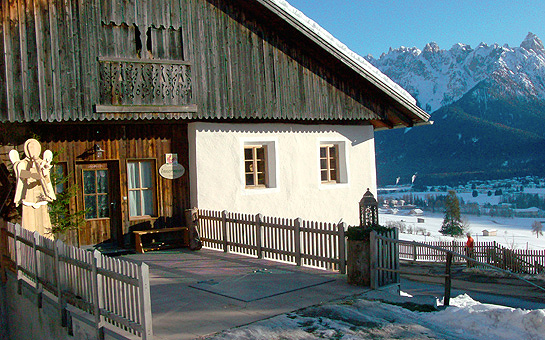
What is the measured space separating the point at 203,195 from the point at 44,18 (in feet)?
18.8

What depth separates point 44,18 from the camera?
12.1m

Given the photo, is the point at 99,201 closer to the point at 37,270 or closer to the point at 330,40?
the point at 37,270

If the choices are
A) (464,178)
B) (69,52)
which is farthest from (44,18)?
(464,178)

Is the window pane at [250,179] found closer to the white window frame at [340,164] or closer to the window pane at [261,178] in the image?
the window pane at [261,178]

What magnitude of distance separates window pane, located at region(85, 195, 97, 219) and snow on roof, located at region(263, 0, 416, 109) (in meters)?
6.85

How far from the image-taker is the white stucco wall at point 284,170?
A: 14430mm

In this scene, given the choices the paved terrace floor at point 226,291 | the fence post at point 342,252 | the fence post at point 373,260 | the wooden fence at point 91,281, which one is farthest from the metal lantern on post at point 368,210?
the wooden fence at point 91,281

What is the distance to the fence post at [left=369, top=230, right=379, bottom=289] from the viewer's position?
9141mm

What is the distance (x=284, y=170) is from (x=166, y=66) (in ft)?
15.0

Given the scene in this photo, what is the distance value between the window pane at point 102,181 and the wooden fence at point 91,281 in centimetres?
344

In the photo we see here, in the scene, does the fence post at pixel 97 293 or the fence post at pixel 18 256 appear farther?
the fence post at pixel 18 256

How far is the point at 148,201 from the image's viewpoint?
1427cm

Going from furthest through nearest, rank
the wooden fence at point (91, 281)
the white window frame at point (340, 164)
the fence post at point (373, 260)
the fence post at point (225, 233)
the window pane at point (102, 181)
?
the white window frame at point (340, 164) → the window pane at point (102, 181) → the fence post at point (225, 233) → the fence post at point (373, 260) → the wooden fence at point (91, 281)

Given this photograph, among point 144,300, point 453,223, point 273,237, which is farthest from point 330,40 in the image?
point 453,223
